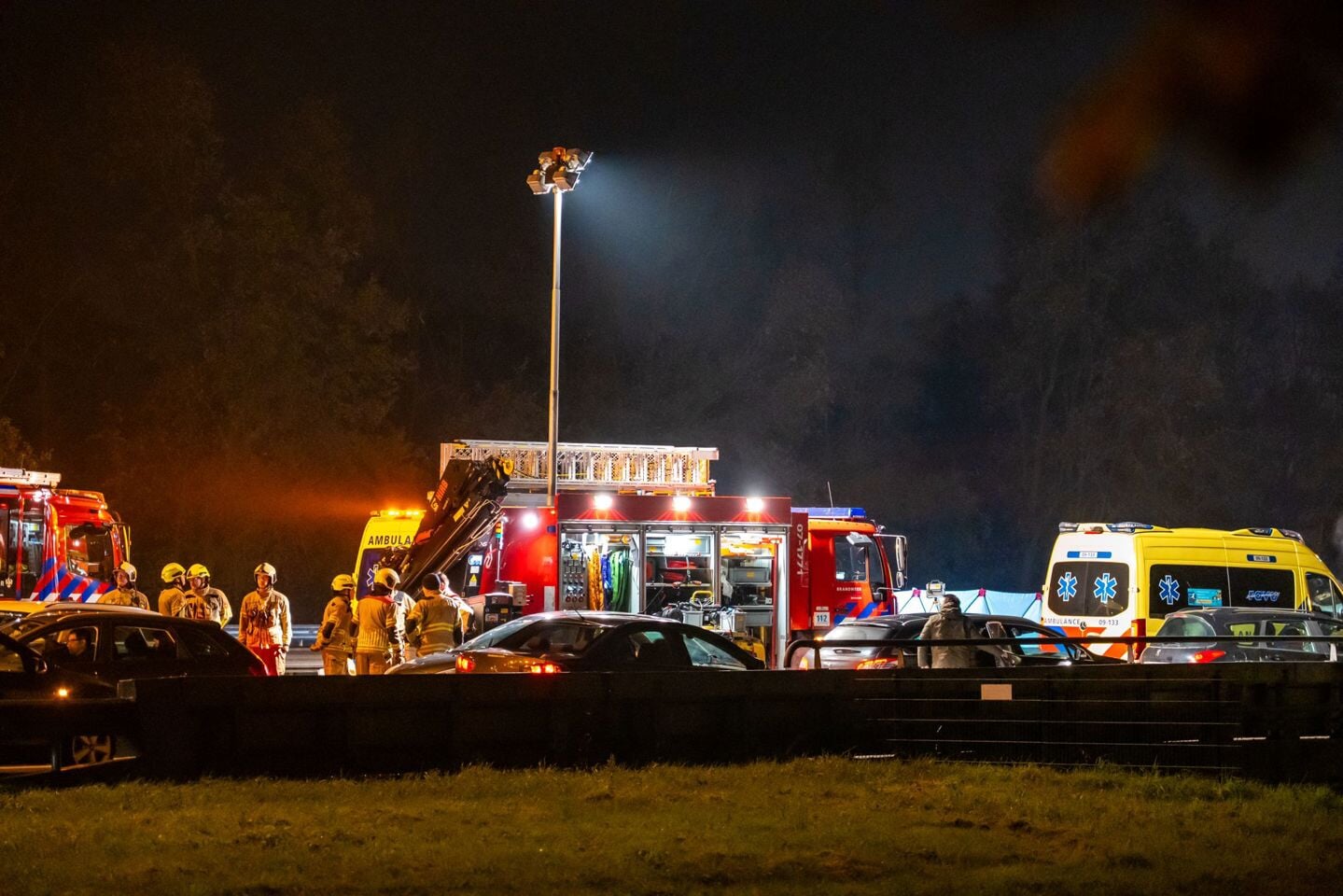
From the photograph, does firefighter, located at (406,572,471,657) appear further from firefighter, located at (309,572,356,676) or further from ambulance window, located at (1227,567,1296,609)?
ambulance window, located at (1227,567,1296,609)

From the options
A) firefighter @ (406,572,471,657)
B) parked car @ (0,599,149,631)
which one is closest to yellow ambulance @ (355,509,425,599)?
parked car @ (0,599,149,631)

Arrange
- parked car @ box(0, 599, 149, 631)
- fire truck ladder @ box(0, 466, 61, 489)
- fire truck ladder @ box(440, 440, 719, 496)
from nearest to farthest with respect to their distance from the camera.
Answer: parked car @ box(0, 599, 149, 631)
fire truck ladder @ box(0, 466, 61, 489)
fire truck ladder @ box(440, 440, 719, 496)

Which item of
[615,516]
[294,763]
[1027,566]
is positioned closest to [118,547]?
[615,516]

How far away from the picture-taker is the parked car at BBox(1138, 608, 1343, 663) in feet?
51.8

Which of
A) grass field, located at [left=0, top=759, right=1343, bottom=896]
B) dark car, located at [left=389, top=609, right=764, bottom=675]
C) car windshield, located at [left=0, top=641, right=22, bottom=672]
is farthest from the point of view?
dark car, located at [left=389, top=609, right=764, bottom=675]

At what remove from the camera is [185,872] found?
7.43m

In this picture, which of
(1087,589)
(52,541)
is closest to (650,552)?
(1087,589)

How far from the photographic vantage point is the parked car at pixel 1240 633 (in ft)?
51.8

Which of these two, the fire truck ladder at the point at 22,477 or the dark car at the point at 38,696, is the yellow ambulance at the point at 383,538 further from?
the dark car at the point at 38,696

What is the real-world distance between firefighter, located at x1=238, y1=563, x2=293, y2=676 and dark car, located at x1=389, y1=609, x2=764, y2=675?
306cm

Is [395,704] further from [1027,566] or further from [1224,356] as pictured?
[1224,356]

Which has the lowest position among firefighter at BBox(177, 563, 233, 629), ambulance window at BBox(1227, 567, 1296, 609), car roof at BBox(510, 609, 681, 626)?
car roof at BBox(510, 609, 681, 626)

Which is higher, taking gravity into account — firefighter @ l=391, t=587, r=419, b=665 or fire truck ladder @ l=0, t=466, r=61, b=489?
fire truck ladder @ l=0, t=466, r=61, b=489

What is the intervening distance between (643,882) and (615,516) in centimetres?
1493
